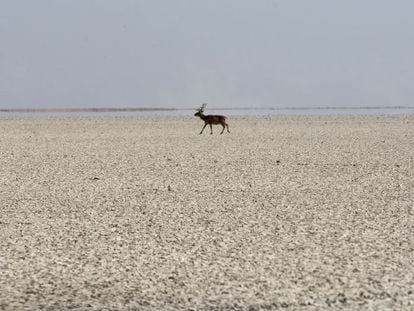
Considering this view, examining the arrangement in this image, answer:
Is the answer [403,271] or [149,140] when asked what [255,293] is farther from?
[149,140]

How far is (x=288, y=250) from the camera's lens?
24.9ft

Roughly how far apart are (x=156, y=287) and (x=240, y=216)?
3.41 meters

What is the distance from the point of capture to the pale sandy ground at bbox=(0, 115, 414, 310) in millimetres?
6078

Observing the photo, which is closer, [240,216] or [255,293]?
[255,293]

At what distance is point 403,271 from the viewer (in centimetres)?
670

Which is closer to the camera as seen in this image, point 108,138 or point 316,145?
point 316,145

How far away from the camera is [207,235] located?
8.39m

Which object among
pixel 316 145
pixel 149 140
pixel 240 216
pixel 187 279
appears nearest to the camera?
pixel 187 279

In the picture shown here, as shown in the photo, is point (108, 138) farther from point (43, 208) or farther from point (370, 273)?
point (370, 273)

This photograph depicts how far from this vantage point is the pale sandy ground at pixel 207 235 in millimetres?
6078

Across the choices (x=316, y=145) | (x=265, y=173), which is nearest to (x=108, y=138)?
(x=316, y=145)

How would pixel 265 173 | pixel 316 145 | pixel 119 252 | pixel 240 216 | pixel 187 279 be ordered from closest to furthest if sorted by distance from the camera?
1. pixel 187 279
2. pixel 119 252
3. pixel 240 216
4. pixel 265 173
5. pixel 316 145

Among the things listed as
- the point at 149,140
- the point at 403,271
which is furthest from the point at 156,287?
the point at 149,140

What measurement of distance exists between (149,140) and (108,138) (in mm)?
1749
